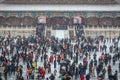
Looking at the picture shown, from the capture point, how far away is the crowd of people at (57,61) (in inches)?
1003

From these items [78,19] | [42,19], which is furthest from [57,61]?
[78,19]

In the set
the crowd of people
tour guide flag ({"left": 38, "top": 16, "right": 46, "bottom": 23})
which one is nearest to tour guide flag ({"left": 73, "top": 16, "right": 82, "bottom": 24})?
tour guide flag ({"left": 38, "top": 16, "right": 46, "bottom": 23})

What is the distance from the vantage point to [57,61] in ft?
99.0

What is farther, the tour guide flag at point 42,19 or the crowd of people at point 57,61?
the tour guide flag at point 42,19

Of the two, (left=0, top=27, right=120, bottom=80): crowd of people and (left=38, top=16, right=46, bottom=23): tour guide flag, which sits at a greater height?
(left=0, top=27, right=120, bottom=80): crowd of people

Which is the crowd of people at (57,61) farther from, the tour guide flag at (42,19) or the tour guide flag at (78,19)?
the tour guide flag at (42,19)

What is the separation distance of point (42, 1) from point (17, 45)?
2198cm

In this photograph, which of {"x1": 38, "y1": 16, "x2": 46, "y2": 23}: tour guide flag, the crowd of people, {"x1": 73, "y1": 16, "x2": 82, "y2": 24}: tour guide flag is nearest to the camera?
the crowd of people

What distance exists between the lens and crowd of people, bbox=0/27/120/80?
25469 millimetres

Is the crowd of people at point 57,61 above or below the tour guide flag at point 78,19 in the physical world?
above

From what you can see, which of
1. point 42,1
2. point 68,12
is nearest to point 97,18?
point 68,12

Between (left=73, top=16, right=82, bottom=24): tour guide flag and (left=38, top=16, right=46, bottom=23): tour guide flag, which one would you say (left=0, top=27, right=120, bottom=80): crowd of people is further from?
Result: (left=38, top=16, right=46, bottom=23): tour guide flag

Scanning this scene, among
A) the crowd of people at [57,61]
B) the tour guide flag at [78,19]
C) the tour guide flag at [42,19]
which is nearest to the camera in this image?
the crowd of people at [57,61]

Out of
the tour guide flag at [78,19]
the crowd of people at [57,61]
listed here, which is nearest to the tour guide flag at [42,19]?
the tour guide flag at [78,19]
